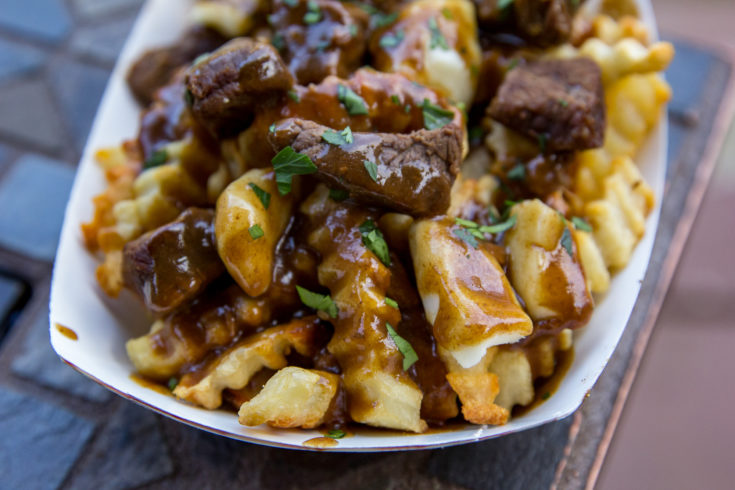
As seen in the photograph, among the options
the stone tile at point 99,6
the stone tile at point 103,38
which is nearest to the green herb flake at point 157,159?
the stone tile at point 103,38

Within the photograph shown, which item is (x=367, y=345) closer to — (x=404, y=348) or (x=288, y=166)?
(x=404, y=348)

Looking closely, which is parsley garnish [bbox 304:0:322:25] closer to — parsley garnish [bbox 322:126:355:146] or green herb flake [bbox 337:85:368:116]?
green herb flake [bbox 337:85:368:116]

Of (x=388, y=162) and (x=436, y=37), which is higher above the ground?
(x=436, y=37)

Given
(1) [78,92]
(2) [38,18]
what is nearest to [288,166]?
(1) [78,92]

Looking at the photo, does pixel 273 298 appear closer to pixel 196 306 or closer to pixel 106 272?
pixel 196 306

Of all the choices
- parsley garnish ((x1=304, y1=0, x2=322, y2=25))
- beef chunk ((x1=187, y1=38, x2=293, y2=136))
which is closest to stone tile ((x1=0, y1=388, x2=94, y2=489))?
beef chunk ((x1=187, y1=38, x2=293, y2=136))

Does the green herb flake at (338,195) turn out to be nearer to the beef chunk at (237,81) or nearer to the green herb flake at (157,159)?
the beef chunk at (237,81)

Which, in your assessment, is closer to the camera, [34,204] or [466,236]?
[466,236]
